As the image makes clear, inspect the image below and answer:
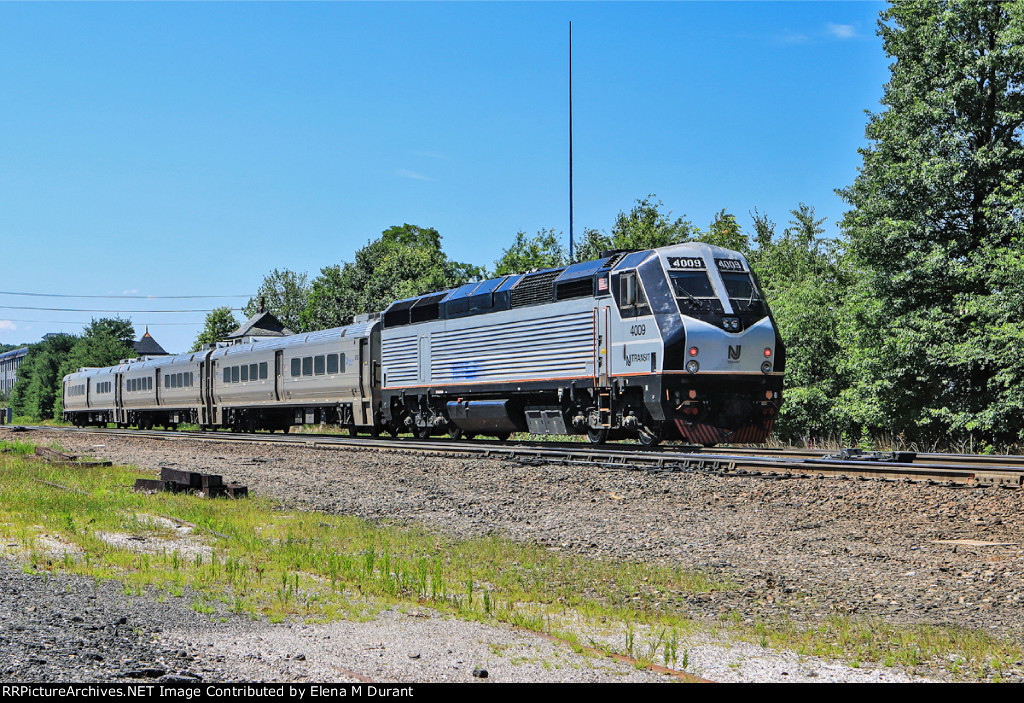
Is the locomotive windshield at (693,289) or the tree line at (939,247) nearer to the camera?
the locomotive windshield at (693,289)

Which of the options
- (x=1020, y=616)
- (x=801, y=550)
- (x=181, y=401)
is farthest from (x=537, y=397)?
(x=181, y=401)

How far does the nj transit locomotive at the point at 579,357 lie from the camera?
17656mm

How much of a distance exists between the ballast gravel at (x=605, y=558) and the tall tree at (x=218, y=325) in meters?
96.1

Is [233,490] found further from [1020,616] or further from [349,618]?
[1020,616]

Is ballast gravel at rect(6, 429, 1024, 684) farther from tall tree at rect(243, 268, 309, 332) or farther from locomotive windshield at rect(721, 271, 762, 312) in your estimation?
tall tree at rect(243, 268, 309, 332)

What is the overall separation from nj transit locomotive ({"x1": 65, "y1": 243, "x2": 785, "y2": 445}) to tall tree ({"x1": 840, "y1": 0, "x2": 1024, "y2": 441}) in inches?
275

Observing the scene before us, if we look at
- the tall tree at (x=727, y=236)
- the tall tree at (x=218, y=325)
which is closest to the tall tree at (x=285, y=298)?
the tall tree at (x=218, y=325)

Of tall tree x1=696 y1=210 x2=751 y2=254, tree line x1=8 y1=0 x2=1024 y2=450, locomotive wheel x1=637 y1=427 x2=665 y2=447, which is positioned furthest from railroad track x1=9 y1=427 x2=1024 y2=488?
tall tree x1=696 y1=210 x2=751 y2=254

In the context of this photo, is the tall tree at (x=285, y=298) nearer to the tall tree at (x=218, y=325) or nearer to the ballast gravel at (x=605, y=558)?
the tall tree at (x=218, y=325)

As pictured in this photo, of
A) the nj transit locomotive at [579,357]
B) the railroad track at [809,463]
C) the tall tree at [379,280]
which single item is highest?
the tall tree at [379,280]

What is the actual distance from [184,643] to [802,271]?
3015cm

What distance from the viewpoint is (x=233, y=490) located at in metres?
14.7

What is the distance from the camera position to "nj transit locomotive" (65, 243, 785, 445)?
17.7 meters

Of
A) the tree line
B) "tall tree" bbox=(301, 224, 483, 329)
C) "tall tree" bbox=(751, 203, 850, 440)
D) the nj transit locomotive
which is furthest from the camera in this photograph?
"tall tree" bbox=(301, 224, 483, 329)
